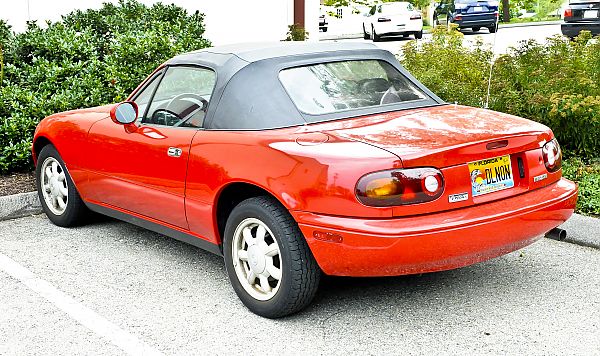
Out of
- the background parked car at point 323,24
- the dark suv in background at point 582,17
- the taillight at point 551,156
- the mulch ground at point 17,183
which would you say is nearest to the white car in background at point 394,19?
the background parked car at point 323,24

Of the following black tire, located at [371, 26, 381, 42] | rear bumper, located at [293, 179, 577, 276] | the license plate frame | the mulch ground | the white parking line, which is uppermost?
the license plate frame

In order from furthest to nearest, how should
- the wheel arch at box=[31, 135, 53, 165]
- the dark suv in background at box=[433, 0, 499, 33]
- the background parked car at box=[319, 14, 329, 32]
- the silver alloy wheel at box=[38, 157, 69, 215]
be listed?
the background parked car at box=[319, 14, 329, 32]
the dark suv in background at box=[433, 0, 499, 33]
the wheel arch at box=[31, 135, 53, 165]
the silver alloy wheel at box=[38, 157, 69, 215]

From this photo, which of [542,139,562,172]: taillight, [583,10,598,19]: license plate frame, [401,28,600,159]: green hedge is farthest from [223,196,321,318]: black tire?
[583,10,598,19]: license plate frame

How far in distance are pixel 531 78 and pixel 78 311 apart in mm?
5213

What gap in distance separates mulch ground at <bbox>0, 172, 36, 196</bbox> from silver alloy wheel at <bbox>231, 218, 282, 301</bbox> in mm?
3179

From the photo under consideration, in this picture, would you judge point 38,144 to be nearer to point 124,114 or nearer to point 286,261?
point 124,114

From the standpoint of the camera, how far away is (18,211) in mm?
6711

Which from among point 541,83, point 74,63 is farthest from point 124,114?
point 541,83

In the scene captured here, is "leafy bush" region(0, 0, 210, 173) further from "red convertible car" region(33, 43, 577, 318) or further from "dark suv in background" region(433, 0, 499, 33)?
"dark suv in background" region(433, 0, 499, 33)

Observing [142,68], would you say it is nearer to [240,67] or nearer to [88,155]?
[88,155]

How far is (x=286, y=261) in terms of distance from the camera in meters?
4.14

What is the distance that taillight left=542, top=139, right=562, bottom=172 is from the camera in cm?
447

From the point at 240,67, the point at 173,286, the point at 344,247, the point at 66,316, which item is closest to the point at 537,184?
the point at 344,247

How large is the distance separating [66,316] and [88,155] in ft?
5.23
